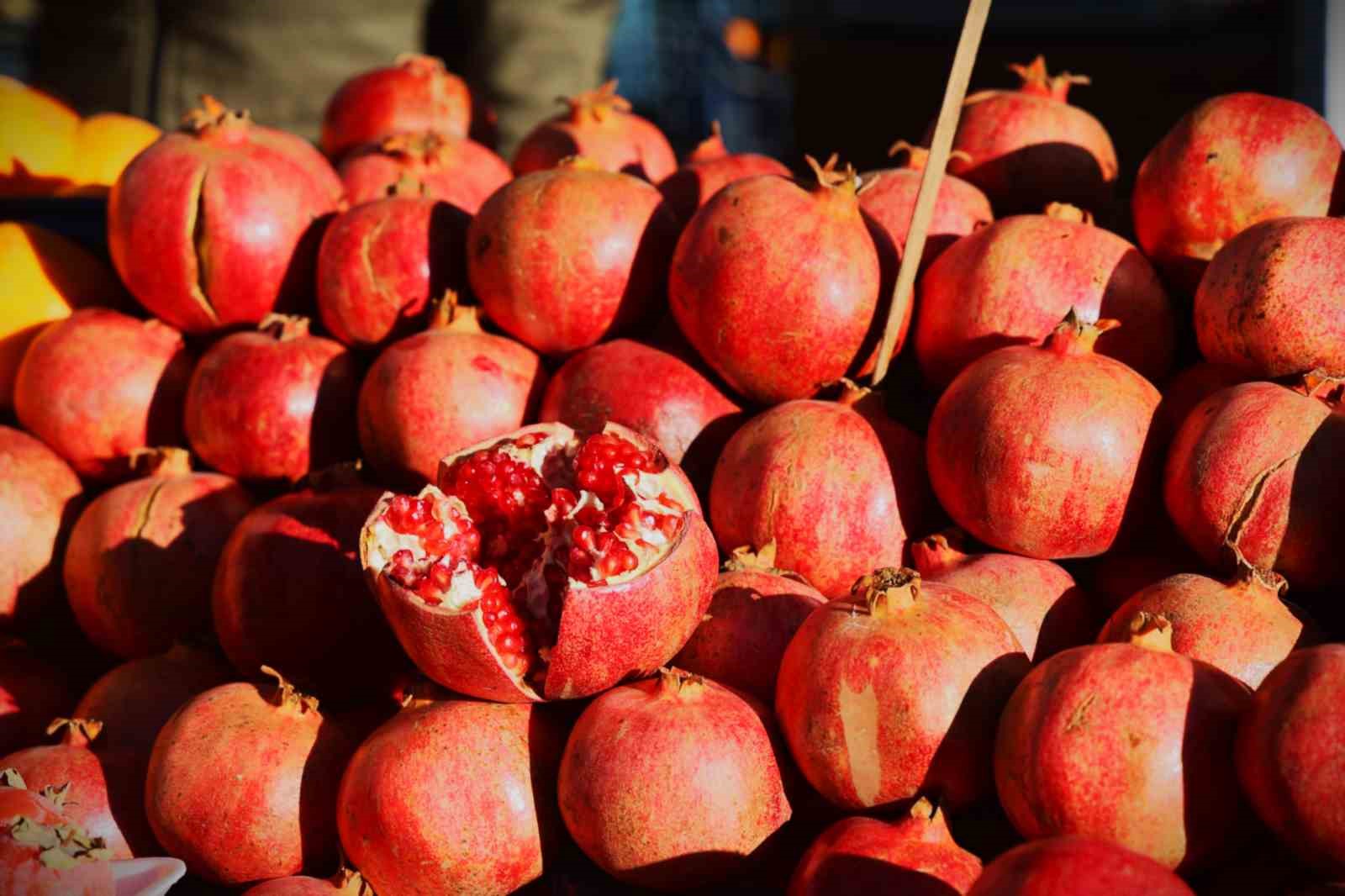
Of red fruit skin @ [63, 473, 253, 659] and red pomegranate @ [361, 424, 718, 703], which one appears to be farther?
red fruit skin @ [63, 473, 253, 659]

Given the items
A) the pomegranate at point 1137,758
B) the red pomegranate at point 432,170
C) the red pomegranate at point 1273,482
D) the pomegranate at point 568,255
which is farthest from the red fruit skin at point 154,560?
the red pomegranate at point 1273,482

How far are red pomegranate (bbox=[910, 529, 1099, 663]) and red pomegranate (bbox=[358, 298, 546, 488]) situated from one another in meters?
0.76

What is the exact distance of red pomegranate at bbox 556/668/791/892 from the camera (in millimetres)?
1413

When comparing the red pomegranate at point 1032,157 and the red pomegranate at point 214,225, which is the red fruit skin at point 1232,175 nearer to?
the red pomegranate at point 1032,157

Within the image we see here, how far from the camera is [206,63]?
4602 millimetres

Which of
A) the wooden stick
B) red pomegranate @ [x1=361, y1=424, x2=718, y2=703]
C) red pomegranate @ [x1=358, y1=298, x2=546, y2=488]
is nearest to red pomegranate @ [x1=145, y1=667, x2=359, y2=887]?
red pomegranate @ [x1=361, y1=424, x2=718, y2=703]

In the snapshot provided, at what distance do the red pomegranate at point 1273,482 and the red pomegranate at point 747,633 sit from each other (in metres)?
0.54

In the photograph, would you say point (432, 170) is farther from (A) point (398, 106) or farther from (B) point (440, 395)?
(B) point (440, 395)

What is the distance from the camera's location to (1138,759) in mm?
1260

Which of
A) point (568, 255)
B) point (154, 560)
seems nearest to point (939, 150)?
point (568, 255)

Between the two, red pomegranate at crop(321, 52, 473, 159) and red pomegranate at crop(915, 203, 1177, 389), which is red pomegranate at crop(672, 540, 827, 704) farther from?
red pomegranate at crop(321, 52, 473, 159)

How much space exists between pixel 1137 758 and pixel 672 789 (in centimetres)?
51

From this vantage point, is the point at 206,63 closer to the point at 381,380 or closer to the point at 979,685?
the point at 381,380

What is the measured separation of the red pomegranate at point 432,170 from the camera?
104 inches
